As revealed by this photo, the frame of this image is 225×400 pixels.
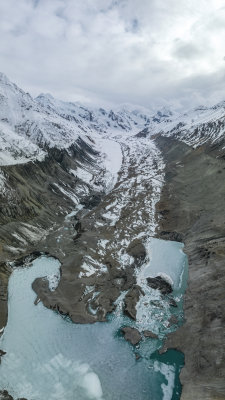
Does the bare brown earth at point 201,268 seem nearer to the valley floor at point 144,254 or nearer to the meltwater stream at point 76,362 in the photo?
the valley floor at point 144,254

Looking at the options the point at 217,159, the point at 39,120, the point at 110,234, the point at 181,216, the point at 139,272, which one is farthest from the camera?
the point at 39,120

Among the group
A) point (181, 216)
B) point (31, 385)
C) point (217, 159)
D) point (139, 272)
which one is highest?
point (217, 159)

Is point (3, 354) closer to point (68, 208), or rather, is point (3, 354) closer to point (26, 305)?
point (26, 305)

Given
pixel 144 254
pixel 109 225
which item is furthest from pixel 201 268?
pixel 109 225

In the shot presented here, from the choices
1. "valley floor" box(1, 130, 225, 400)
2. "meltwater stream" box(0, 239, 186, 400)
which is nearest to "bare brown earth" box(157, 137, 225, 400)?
"valley floor" box(1, 130, 225, 400)

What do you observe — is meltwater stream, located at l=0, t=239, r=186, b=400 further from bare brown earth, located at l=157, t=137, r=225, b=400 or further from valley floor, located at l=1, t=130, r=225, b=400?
bare brown earth, located at l=157, t=137, r=225, b=400

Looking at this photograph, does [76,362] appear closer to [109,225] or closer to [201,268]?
[201,268]

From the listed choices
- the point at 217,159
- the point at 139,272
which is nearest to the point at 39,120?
the point at 217,159
